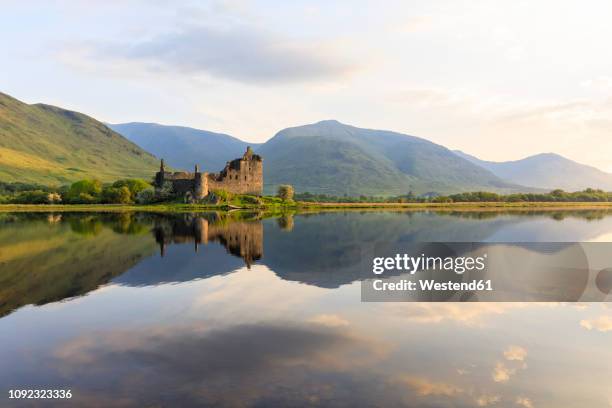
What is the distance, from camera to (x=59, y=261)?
30.9 metres

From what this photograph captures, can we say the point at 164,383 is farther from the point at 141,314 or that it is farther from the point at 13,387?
the point at 141,314

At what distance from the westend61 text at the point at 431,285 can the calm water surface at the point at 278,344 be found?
6.98 feet

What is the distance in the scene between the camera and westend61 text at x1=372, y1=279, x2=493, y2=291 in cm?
2348

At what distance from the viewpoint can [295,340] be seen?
15.2 metres

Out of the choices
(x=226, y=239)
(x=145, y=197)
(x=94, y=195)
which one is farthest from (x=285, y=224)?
(x=94, y=195)

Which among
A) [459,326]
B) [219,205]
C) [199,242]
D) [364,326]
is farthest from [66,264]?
[219,205]

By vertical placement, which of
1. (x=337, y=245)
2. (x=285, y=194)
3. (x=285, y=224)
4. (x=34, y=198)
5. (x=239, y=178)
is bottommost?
(x=337, y=245)

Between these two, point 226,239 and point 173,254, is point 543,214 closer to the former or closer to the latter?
point 226,239

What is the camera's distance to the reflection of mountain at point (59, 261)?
2194 cm

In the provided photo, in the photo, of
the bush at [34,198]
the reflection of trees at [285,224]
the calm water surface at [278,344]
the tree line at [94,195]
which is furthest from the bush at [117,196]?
the calm water surface at [278,344]

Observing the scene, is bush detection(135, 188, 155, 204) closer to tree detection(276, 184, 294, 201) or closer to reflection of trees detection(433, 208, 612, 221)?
tree detection(276, 184, 294, 201)

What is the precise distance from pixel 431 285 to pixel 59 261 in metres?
25.0

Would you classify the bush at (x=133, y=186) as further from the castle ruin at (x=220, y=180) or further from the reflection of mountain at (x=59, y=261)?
the reflection of mountain at (x=59, y=261)

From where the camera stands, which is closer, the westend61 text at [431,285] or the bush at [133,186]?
the westend61 text at [431,285]
